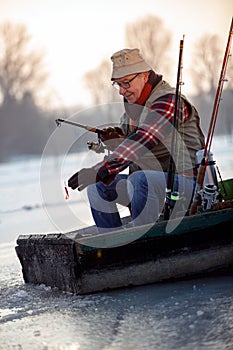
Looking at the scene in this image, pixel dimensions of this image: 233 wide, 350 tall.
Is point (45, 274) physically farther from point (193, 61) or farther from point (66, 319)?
point (193, 61)

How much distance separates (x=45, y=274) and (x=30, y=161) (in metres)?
31.5

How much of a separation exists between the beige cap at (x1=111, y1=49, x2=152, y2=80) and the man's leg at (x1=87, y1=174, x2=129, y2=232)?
72 centimetres

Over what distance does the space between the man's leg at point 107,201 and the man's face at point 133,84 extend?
578mm

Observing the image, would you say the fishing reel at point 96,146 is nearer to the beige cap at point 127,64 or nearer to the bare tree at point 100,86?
the beige cap at point 127,64

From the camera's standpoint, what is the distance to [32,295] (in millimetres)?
3824

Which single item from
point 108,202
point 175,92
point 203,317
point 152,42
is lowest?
point 203,317

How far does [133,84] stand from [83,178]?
73 cm

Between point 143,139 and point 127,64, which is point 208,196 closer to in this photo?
point 143,139

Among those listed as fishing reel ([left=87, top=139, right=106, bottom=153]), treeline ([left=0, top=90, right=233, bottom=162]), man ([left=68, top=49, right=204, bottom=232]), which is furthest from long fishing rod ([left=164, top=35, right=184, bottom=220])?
treeline ([left=0, top=90, right=233, bottom=162])

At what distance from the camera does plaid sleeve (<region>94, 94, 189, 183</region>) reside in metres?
3.87

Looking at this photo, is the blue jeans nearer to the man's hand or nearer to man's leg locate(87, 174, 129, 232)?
man's leg locate(87, 174, 129, 232)

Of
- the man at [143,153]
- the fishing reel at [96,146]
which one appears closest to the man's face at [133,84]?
the man at [143,153]

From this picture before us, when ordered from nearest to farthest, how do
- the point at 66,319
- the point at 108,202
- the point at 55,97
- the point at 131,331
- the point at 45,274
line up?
the point at 131,331 → the point at 66,319 → the point at 45,274 → the point at 108,202 → the point at 55,97

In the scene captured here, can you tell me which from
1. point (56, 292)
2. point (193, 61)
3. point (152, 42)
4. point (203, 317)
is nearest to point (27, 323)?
point (56, 292)
